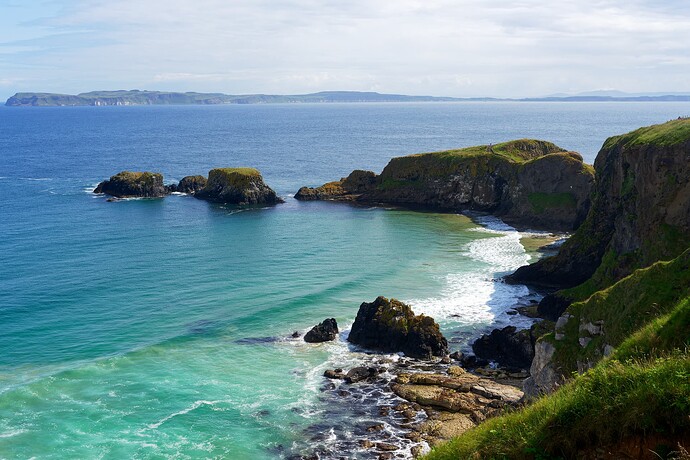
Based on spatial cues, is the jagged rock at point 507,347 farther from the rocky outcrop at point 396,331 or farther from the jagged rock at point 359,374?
the jagged rock at point 359,374

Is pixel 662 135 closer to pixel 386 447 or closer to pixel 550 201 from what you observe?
pixel 386 447

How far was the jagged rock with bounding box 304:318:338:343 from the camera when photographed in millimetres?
44938

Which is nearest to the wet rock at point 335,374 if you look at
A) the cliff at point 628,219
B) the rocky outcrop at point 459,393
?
the rocky outcrop at point 459,393

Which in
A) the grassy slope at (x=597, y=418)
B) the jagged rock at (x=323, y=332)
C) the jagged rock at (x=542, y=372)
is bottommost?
the jagged rock at (x=323, y=332)

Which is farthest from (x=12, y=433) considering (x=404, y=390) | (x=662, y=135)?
(x=662, y=135)

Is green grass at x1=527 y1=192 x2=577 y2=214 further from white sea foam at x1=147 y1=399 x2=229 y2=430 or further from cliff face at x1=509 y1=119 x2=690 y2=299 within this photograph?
white sea foam at x1=147 y1=399 x2=229 y2=430

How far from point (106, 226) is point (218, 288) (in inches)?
1216

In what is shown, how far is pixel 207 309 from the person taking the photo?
50.6 metres

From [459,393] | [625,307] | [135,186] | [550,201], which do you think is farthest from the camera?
[135,186]

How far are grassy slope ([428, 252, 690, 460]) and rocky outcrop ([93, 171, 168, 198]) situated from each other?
95591mm

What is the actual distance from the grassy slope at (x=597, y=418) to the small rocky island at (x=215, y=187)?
86783mm

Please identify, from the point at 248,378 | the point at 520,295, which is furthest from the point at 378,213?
the point at 248,378

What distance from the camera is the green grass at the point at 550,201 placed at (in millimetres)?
82500

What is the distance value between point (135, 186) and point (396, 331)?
2855 inches
